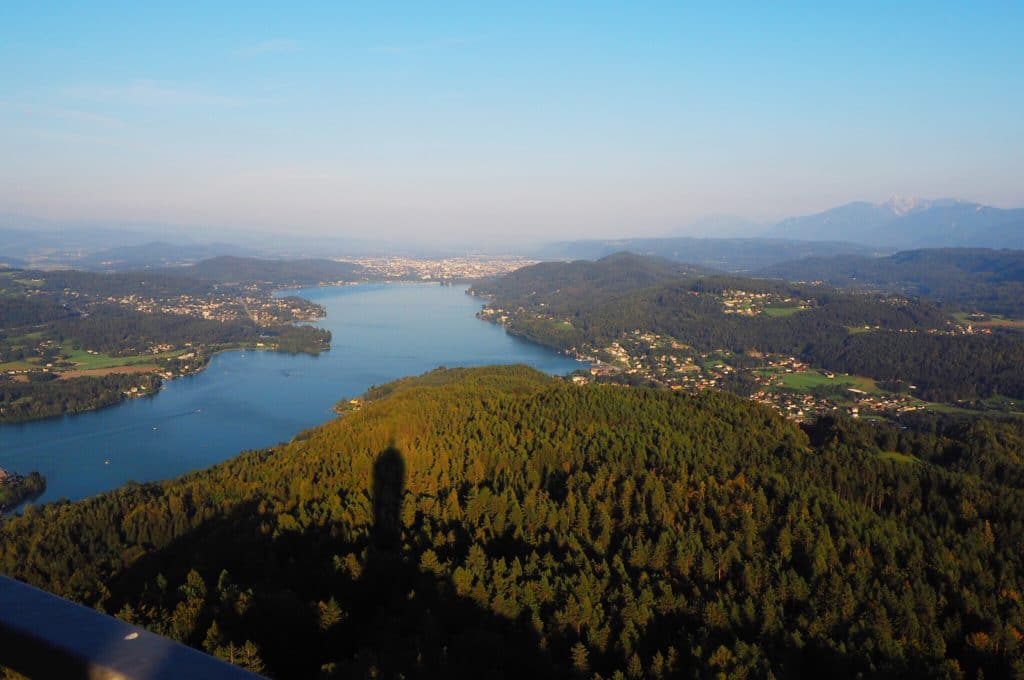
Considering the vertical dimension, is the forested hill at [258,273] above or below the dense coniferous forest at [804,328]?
above

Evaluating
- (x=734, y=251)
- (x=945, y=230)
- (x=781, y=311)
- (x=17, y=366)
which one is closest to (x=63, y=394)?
(x=17, y=366)

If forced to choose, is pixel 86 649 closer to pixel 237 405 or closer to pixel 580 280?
pixel 237 405

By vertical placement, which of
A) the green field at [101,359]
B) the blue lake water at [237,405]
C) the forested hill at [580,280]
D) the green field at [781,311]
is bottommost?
the blue lake water at [237,405]

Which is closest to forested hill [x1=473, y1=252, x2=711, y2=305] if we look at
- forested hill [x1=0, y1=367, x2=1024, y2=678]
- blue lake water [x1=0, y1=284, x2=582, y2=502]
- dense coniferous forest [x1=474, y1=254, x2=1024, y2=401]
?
dense coniferous forest [x1=474, y1=254, x2=1024, y2=401]

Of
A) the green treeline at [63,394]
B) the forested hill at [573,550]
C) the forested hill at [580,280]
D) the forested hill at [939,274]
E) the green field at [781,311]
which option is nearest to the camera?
the forested hill at [573,550]

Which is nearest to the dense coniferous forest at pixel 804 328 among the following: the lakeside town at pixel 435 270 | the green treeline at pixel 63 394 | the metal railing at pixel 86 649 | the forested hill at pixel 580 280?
the forested hill at pixel 580 280

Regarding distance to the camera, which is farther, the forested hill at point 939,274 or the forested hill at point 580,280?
the forested hill at point 580,280

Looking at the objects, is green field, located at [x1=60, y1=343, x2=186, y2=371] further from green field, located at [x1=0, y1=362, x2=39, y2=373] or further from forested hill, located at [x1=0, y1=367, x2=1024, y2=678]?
forested hill, located at [x1=0, y1=367, x2=1024, y2=678]

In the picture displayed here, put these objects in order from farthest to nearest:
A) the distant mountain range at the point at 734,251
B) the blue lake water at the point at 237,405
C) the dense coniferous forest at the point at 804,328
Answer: the distant mountain range at the point at 734,251
the dense coniferous forest at the point at 804,328
the blue lake water at the point at 237,405

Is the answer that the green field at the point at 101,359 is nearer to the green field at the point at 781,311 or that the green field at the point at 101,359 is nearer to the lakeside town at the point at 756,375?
the lakeside town at the point at 756,375
